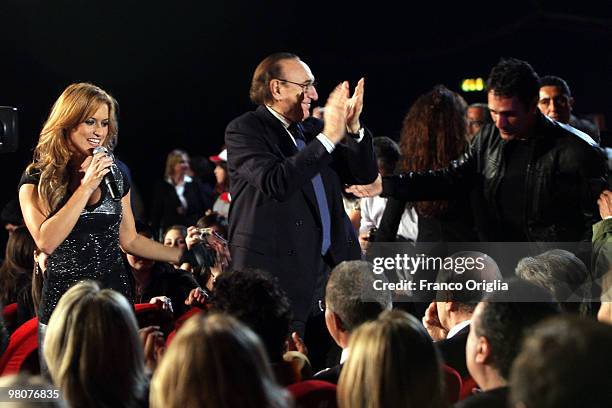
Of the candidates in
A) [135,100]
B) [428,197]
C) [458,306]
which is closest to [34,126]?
[135,100]

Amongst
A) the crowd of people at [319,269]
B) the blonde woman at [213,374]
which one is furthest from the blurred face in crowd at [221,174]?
the blonde woman at [213,374]

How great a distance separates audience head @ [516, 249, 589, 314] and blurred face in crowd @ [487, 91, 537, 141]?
2.52 feet

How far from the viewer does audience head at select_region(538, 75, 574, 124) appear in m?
5.66

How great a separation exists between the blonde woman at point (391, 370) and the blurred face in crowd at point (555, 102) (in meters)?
3.66

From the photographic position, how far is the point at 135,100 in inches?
388

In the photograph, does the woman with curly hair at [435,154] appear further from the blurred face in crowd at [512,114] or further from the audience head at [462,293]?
the audience head at [462,293]

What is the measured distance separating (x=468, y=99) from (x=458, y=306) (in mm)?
7355

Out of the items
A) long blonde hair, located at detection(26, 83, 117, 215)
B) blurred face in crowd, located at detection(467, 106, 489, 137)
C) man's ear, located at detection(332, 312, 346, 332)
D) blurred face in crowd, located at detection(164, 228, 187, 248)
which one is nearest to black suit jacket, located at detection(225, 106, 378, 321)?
long blonde hair, located at detection(26, 83, 117, 215)

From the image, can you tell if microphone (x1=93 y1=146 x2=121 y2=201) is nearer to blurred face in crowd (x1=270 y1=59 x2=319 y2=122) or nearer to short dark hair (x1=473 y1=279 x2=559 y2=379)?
blurred face in crowd (x1=270 y1=59 x2=319 y2=122)

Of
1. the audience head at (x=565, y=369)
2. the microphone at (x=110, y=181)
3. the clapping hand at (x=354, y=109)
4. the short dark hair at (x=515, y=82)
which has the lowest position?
the audience head at (x=565, y=369)

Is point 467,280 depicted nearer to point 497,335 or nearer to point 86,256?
point 497,335

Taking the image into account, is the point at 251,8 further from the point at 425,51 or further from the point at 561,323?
the point at 561,323

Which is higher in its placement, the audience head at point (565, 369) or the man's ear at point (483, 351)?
the audience head at point (565, 369)

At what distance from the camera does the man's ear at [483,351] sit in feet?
8.27
